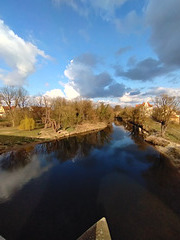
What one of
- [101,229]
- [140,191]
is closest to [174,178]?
[140,191]

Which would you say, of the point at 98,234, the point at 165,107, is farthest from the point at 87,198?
the point at 165,107

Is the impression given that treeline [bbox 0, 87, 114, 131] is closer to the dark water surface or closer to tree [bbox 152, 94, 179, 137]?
the dark water surface

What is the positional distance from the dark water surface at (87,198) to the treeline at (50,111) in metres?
13.2

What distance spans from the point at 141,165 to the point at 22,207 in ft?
32.8

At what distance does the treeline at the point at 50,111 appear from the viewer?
76.6ft

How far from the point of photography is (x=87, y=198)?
621 centimetres

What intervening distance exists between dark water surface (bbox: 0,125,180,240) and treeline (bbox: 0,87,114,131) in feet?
43.4

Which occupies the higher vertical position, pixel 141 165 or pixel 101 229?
pixel 101 229

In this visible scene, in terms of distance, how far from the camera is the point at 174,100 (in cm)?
1644

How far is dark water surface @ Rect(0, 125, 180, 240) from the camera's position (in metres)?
4.53

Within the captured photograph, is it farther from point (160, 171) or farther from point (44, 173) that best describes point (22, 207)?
point (160, 171)

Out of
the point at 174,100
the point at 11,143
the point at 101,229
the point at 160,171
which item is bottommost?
the point at 160,171

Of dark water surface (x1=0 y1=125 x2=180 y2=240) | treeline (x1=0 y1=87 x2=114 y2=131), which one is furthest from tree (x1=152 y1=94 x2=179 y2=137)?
treeline (x1=0 y1=87 x2=114 y2=131)

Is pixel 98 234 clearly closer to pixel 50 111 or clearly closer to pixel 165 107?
pixel 165 107
